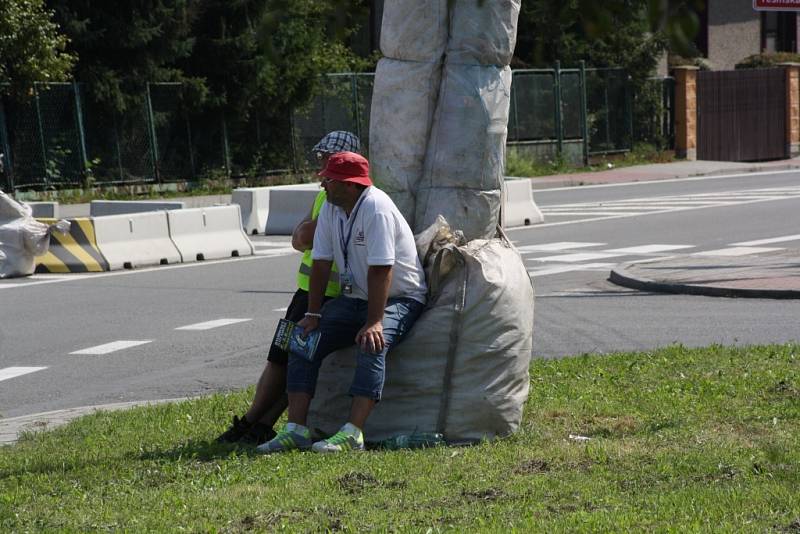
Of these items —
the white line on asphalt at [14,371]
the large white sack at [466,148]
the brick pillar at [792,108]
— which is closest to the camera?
the large white sack at [466,148]

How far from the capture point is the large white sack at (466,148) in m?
7.55

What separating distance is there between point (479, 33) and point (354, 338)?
1830mm

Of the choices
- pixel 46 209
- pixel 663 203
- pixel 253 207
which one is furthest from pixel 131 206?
pixel 663 203

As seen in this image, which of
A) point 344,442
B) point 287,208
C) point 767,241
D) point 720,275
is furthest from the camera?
point 287,208

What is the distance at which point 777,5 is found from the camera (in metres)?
10.5

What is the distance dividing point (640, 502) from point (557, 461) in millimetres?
931

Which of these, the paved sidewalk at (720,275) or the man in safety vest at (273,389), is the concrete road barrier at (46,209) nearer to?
the paved sidewalk at (720,275)

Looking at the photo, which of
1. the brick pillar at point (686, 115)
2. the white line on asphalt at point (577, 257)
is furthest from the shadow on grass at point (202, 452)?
the brick pillar at point (686, 115)

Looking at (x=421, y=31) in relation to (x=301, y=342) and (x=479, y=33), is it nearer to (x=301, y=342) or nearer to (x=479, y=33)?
(x=479, y=33)

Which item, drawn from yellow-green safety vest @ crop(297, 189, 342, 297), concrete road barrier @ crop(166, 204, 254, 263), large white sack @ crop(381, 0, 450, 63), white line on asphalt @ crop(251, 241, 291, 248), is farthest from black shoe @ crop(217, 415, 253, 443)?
white line on asphalt @ crop(251, 241, 291, 248)

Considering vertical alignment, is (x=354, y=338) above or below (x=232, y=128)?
above

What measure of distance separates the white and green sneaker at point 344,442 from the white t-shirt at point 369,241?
711mm

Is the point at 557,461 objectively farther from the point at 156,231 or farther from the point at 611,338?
the point at 156,231

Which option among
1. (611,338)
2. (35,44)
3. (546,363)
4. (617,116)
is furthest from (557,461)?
(617,116)
